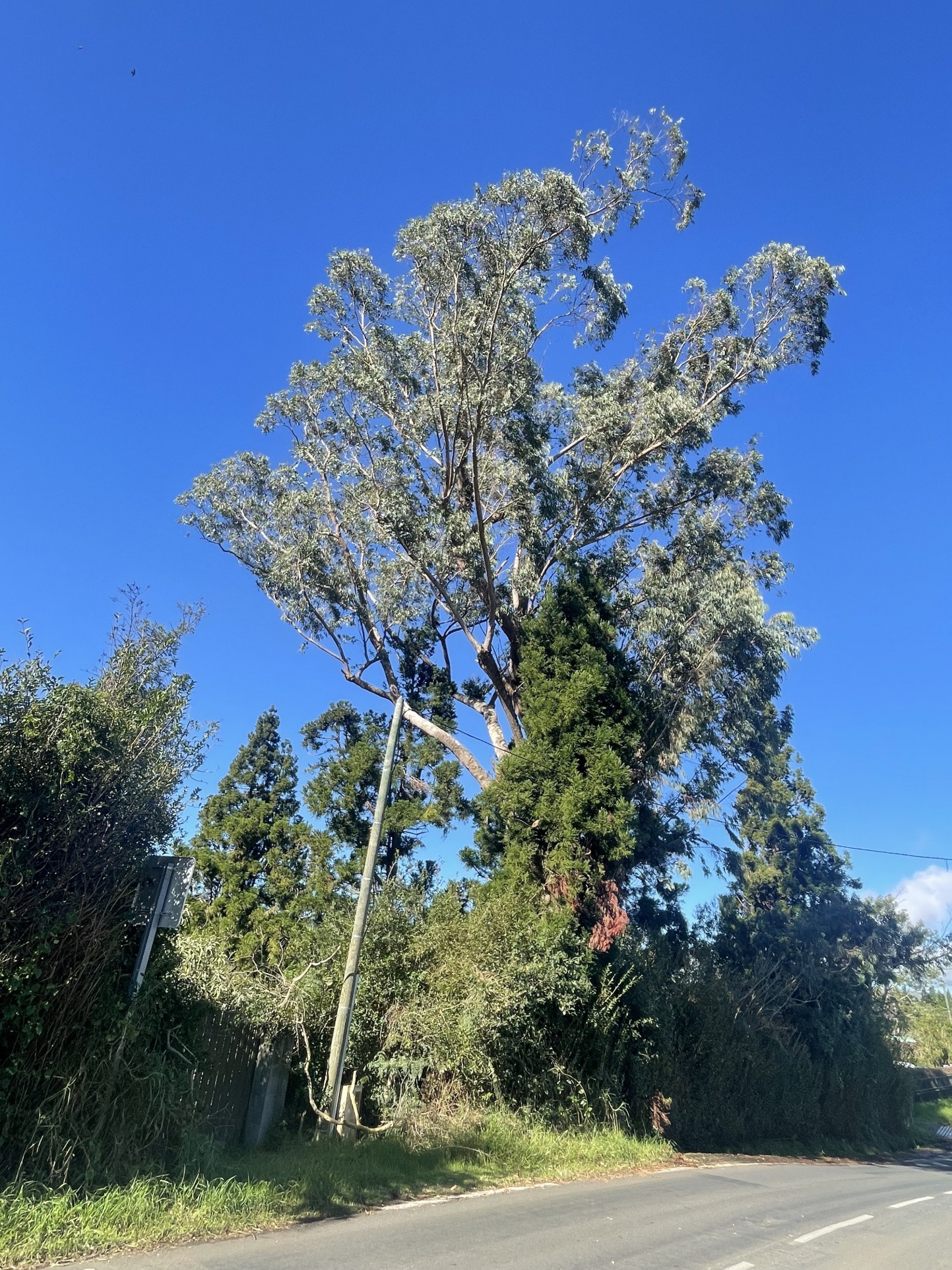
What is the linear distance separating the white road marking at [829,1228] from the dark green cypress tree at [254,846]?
16.2m

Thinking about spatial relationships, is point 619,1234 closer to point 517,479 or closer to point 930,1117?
point 517,479

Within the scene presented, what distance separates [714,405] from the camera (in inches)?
762

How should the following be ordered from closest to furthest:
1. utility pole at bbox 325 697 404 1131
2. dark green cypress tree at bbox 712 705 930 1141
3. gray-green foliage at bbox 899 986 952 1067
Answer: utility pole at bbox 325 697 404 1131
dark green cypress tree at bbox 712 705 930 1141
gray-green foliage at bbox 899 986 952 1067

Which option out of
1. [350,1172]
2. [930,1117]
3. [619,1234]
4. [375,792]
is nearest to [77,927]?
[350,1172]

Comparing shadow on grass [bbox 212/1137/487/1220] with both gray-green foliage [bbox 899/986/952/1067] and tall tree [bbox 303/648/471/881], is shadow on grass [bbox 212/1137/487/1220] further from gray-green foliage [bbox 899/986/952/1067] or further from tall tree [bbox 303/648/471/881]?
gray-green foliage [bbox 899/986/952/1067]

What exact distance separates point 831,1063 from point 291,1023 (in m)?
21.1

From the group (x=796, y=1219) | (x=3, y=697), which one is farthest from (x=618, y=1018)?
(x=3, y=697)

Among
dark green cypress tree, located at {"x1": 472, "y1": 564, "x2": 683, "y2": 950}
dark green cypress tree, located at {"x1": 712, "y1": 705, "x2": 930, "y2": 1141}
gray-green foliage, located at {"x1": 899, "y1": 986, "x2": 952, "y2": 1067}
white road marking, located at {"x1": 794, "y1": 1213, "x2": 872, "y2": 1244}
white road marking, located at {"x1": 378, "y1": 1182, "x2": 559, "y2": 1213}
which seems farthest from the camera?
gray-green foliage, located at {"x1": 899, "y1": 986, "x2": 952, "y2": 1067}

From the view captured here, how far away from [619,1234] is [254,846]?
2209cm

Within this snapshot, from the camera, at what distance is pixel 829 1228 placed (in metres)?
9.06

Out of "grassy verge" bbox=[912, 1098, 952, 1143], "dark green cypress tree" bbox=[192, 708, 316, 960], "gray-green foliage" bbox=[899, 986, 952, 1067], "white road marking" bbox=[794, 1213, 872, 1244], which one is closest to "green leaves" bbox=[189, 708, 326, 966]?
"dark green cypress tree" bbox=[192, 708, 316, 960]

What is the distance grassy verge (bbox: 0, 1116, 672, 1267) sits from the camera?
5695mm

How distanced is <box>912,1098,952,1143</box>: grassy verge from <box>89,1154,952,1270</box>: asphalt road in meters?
25.8

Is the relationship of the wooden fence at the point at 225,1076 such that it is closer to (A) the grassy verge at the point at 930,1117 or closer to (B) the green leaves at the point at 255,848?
(B) the green leaves at the point at 255,848
